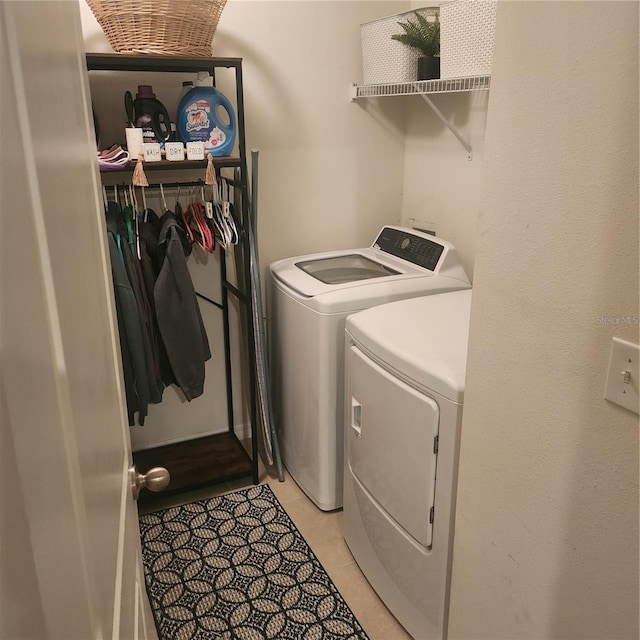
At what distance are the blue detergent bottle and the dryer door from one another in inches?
37.0

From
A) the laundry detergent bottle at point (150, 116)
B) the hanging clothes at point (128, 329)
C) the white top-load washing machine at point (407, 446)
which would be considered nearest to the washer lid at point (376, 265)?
the white top-load washing machine at point (407, 446)

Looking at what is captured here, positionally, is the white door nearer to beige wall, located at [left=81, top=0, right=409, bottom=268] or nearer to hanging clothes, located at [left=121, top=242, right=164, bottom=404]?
hanging clothes, located at [left=121, top=242, right=164, bottom=404]

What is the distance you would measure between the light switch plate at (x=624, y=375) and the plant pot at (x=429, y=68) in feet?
5.61

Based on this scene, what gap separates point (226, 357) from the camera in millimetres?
2805

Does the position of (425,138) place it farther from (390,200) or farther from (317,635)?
(317,635)

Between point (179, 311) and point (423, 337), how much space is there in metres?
1.00

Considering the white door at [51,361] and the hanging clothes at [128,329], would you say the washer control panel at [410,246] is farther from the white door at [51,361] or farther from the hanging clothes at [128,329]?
the white door at [51,361]

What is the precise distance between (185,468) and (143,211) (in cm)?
113

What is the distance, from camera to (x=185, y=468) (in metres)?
2.63

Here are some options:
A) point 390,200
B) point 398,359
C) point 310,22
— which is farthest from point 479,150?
point 398,359

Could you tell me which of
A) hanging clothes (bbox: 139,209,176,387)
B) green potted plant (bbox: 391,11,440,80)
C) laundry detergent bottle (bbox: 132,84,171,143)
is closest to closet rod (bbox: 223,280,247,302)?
hanging clothes (bbox: 139,209,176,387)

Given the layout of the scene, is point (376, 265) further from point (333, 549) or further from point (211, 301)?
point (333, 549)

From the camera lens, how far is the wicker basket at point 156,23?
1925mm

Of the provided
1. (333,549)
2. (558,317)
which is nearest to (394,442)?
(333,549)
